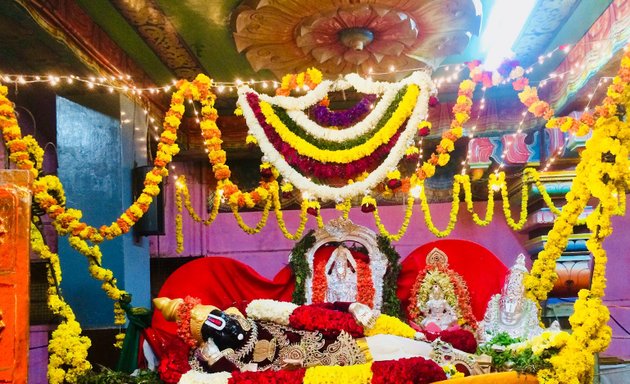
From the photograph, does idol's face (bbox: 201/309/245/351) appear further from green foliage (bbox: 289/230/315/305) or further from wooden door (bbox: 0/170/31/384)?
wooden door (bbox: 0/170/31/384)

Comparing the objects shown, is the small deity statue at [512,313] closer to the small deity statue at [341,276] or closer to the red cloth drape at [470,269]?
the red cloth drape at [470,269]

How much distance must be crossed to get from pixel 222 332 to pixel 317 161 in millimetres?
1811

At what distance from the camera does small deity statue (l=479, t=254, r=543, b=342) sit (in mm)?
4793

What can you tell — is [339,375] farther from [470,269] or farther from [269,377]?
[470,269]

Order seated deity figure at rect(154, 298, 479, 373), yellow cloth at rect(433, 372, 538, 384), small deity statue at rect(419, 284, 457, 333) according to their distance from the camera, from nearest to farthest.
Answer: yellow cloth at rect(433, 372, 538, 384)
seated deity figure at rect(154, 298, 479, 373)
small deity statue at rect(419, 284, 457, 333)

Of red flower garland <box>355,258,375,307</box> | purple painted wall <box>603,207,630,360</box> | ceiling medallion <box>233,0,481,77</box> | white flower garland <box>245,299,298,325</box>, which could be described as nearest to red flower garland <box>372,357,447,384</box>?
white flower garland <box>245,299,298,325</box>

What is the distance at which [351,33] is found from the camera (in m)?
5.41

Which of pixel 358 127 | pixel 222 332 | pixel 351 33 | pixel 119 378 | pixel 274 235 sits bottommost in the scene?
pixel 119 378

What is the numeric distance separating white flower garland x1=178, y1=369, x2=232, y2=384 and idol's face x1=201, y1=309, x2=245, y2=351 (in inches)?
9.0

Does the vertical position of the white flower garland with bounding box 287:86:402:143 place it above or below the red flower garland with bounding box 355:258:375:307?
above

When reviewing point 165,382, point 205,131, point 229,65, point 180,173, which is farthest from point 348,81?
point 180,173

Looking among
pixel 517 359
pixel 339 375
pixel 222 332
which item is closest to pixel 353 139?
pixel 222 332

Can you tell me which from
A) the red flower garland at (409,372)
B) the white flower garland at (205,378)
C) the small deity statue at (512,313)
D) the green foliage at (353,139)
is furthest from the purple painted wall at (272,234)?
the red flower garland at (409,372)

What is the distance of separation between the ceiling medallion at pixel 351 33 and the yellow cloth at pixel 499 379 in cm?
327
